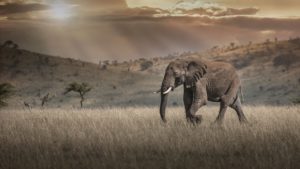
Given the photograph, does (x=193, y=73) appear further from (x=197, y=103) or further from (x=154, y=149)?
(x=154, y=149)

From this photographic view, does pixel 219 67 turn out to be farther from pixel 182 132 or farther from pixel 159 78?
pixel 159 78

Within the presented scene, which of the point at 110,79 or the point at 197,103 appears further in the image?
the point at 110,79

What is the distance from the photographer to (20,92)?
202ft

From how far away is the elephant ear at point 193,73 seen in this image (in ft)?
54.2

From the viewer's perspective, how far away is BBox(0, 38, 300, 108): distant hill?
191 feet

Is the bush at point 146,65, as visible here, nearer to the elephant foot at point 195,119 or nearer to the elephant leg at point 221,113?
the elephant leg at point 221,113

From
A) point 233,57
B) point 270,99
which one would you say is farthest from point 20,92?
point 233,57

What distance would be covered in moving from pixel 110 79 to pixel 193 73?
174 ft

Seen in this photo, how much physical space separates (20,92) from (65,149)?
5213 centimetres

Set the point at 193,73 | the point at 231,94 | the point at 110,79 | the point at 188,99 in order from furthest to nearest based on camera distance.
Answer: the point at 110,79 < the point at 231,94 < the point at 188,99 < the point at 193,73

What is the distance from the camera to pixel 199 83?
54.7 feet

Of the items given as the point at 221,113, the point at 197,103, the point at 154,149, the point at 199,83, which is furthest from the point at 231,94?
the point at 154,149

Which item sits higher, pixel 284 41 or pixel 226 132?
pixel 226 132

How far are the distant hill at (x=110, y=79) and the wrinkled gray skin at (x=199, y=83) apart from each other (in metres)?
35.2
